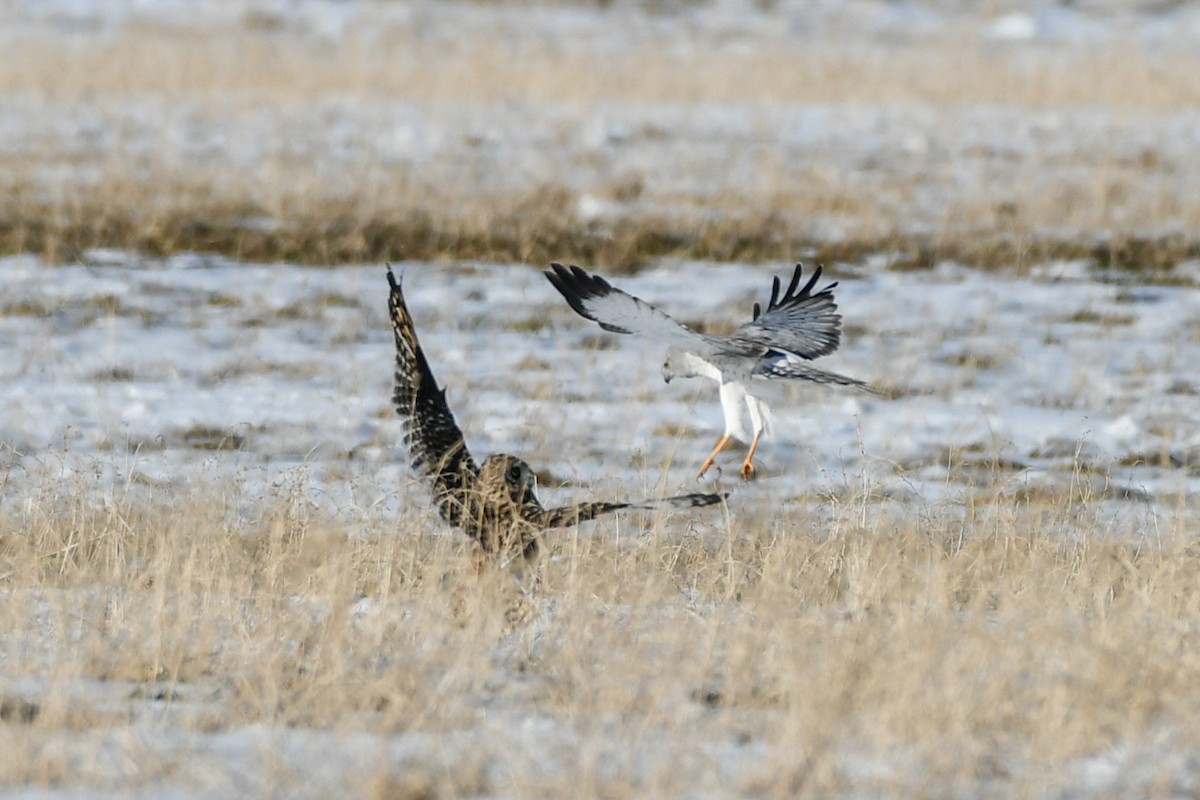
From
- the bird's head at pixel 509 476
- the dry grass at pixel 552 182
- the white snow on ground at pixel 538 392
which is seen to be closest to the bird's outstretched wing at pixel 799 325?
the white snow on ground at pixel 538 392

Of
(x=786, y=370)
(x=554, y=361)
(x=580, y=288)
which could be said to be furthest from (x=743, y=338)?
(x=554, y=361)

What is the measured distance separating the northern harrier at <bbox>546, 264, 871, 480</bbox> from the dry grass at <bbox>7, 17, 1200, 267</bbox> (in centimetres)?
541

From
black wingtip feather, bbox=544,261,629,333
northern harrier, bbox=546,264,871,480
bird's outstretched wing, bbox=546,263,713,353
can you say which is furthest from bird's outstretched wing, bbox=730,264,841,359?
black wingtip feather, bbox=544,261,629,333

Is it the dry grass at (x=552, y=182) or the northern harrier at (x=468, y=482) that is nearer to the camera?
the northern harrier at (x=468, y=482)

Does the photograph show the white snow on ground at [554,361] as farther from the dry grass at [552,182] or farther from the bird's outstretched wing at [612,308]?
the bird's outstretched wing at [612,308]

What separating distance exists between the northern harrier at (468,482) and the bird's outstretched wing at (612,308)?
767 millimetres

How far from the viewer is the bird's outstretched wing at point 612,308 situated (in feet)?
21.8

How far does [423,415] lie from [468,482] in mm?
316

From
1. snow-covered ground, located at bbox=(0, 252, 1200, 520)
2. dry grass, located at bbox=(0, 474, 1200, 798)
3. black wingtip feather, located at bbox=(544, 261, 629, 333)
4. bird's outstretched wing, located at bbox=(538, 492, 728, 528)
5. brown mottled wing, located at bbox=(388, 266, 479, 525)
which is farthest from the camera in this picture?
snow-covered ground, located at bbox=(0, 252, 1200, 520)

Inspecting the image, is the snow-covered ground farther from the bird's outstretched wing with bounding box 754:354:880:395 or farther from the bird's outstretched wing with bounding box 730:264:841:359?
the bird's outstretched wing with bounding box 730:264:841:359

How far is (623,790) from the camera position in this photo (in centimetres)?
411

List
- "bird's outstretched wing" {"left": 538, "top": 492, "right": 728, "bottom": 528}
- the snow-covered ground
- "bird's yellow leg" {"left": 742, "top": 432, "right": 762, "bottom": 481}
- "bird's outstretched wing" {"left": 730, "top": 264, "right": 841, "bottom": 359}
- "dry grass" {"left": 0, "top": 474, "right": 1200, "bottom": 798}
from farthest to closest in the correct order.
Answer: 1. the snow-covered ground
2. "bird's yellow leg" {"left": 742, "top": 432, "right": 762, "bottom": 481}
3. "bird's outstretched wing" {"left": 730, "top": 264, "right": 841, "bottom": 359}
4. "bird's outstretched wing" {"left": 538, "top": 492, "right": 728, "bottom": 528}
5. "dry grass" {"left": 0, "top": 474, "right": 1200, "bottom": 798}

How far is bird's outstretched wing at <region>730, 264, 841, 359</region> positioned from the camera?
746 cm

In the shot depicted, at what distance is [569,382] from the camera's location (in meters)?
10.2
